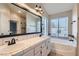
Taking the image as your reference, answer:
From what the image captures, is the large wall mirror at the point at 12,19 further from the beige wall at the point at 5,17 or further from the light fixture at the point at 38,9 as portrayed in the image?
the light fixture at the point at 38,9

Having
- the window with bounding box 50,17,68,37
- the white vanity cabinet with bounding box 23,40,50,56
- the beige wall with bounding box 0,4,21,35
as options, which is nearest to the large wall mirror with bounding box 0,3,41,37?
the beige wall with bounding box 0,4,21,35

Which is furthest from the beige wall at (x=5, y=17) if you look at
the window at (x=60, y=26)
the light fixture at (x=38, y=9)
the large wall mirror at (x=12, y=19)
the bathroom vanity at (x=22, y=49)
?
the window at (x=60, y=26)

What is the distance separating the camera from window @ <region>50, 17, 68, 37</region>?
264cm

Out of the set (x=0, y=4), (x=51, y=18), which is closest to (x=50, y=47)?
(x=51, y=18)

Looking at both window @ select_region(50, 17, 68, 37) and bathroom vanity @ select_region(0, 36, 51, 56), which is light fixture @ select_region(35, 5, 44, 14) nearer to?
window @ select_region(50, 17, 68, 37)

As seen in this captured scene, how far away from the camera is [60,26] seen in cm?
275

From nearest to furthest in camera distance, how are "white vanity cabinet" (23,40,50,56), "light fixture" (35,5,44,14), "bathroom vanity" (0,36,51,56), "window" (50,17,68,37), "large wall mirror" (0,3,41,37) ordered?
1. "bathroom vanity" (0,36,51,56)
2. "white vanity cabinet" (23,40,50,56)
3. "large wall mirror" (0,3,41,37)
4. "window" (50,17,68,37)
5. "light fixture" (35,5,44,14)

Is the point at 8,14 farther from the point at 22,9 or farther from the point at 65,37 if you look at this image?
the point at 65,37

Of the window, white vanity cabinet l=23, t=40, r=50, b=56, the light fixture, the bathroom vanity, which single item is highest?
the light fixture

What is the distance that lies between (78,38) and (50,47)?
1135mm

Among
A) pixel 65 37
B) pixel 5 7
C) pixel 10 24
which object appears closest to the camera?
pixel 5 7

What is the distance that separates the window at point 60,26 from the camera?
2.64 metres

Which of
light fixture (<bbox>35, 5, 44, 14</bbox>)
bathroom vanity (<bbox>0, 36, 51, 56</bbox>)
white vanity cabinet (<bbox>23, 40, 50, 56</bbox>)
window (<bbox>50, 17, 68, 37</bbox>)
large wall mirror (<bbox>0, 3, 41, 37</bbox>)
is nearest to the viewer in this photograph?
bathroom vanity (<bbox>0, 36, 51, 56</bbox>)

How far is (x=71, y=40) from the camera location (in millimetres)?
2730
